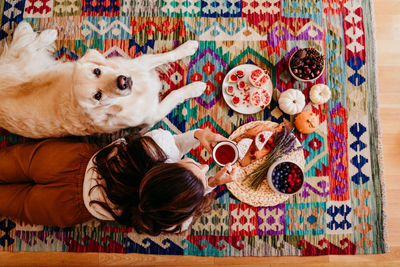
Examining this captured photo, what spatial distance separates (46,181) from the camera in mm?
1755

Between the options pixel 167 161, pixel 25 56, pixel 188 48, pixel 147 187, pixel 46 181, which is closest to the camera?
pixel 147 187

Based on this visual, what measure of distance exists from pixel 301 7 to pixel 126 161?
1.91 m

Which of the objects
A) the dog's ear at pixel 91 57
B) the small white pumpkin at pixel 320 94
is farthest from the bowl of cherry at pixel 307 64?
the dog's ear at pixel 91 57

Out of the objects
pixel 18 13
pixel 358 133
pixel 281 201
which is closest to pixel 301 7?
pixel 358 133

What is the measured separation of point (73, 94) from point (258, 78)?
1.31 m

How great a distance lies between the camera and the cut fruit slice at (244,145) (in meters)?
2.04

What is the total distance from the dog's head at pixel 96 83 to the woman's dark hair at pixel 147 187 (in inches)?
11.2

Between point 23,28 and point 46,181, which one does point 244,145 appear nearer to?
point 46,181

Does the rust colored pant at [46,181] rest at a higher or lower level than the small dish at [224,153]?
lower

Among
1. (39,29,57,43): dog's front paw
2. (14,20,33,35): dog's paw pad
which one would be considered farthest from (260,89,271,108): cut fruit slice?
(14,20,33,35): dog's paw pad

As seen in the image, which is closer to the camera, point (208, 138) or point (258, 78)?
point (208, 138)

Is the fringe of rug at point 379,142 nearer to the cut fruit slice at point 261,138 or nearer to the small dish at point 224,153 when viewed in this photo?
the cut fruit slice at point 261,138

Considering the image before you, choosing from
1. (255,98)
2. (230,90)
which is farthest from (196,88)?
(255,98)

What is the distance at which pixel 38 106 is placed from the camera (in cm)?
169
